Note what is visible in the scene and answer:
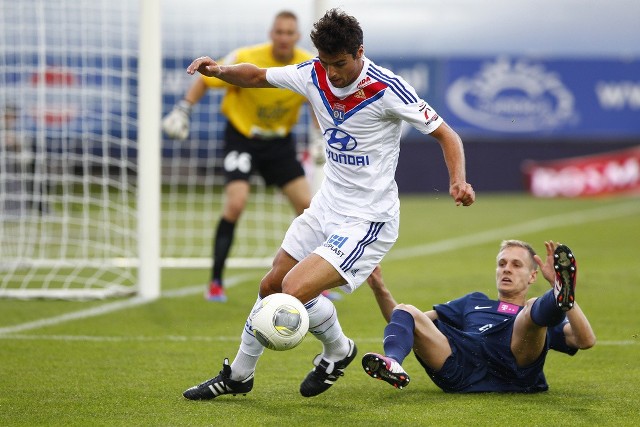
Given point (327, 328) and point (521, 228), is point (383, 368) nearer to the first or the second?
point (327, 328)

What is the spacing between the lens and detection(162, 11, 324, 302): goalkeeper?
8820 millimetres

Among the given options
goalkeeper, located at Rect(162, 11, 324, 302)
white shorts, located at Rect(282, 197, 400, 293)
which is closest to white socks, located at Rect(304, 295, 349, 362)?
white shorts, located at Rect(282, 197, 400, 293)

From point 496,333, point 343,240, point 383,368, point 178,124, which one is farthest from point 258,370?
point 178,124

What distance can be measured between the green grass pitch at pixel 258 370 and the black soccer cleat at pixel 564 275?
21.2 inches

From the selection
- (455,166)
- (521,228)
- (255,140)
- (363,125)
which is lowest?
(521,228)

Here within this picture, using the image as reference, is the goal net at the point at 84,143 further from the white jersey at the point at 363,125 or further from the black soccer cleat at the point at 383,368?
the black soccer cleat at the point at 383,368

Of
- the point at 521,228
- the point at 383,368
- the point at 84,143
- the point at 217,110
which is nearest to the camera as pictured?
the point at 383,368

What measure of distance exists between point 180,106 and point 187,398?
387 centimetres

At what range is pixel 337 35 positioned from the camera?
4.85m

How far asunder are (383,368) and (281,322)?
0.51m

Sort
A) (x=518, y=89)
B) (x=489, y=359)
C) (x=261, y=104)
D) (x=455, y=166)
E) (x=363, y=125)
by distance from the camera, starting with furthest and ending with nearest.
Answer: (x=518, y=89), (x=261, y=104), (x=489, y=359), (x=363, y=125), (x=455, y=166)

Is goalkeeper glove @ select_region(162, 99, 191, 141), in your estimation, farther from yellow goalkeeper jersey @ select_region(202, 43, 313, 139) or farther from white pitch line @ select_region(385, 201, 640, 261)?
white pitch line @ select_region(385, 201, 640, 261)

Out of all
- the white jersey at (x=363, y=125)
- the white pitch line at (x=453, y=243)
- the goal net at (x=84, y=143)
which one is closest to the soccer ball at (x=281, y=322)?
the white jersey at (x=363, y=125)

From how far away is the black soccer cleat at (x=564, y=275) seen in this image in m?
4.75
